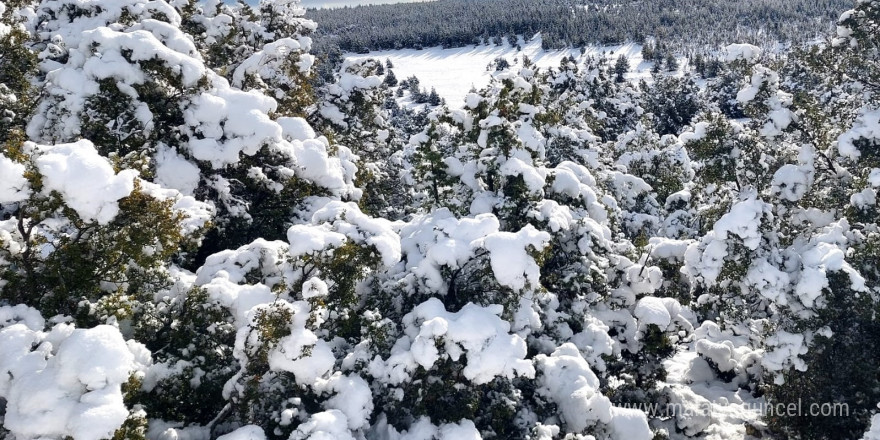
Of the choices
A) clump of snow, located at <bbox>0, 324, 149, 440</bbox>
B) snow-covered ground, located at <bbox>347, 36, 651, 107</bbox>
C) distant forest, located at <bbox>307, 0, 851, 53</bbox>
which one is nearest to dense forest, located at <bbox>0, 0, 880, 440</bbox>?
clump of snow, located at <bbox>0, 324, 149, 440</bbox>

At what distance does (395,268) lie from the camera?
952cm

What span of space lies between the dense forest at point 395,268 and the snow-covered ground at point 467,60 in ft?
335

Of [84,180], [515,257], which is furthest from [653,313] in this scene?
[84,180]

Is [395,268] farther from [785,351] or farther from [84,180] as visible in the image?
[785,351]

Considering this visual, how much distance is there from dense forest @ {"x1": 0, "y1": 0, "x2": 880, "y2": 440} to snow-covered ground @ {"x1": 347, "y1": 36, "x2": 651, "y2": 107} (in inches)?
4017

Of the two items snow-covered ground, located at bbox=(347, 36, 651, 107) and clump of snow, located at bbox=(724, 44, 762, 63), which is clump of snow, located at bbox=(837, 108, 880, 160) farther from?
snow-covered ground, located at bbox=(347, 36, 651, 107)

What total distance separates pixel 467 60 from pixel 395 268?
15036 cm

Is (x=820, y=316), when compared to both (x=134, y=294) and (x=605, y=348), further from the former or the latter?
(x=134, y=294)

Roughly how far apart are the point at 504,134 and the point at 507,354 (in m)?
4.95

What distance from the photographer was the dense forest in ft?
21.2

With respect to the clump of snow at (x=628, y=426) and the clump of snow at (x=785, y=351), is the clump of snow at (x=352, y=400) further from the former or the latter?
the clump of snow at (x=785, y=351)

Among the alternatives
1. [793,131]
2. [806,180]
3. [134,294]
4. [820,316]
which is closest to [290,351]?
[134,294]

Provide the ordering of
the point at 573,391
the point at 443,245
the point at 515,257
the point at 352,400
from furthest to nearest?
the point at 573,391 < the point at 443,245 < the point at 515,257 < the point at 352,400

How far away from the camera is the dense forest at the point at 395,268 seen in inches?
254
